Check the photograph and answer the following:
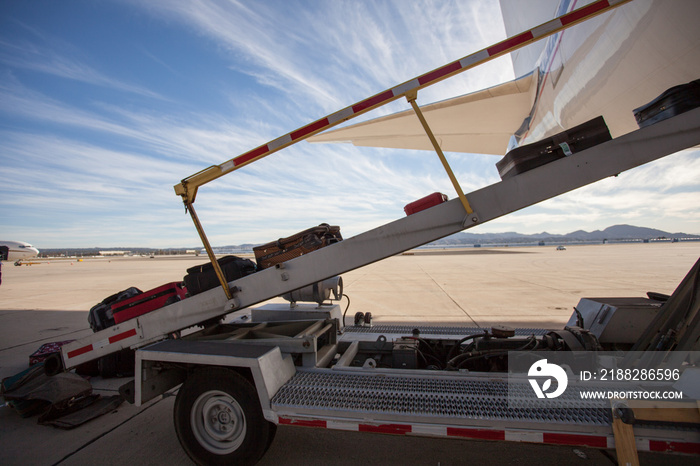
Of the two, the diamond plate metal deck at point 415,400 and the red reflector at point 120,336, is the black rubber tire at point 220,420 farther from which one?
the red reflector at point 120,336

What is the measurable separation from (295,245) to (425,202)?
113 centimetres

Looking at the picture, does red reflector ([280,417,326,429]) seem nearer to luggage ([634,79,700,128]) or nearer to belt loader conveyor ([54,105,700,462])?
belt loader conveyor ([54,105,700,462])

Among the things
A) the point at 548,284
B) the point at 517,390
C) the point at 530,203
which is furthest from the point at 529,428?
the point at 548,284

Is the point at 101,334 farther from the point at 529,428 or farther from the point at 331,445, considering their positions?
the point at 529,428

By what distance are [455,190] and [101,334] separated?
10.8 ft

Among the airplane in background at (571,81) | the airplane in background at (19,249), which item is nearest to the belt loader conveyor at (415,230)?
the airplane in background at (571,81)

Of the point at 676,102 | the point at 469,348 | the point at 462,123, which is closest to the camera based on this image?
the point at 676,102

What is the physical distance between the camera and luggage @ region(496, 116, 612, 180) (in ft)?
7.08

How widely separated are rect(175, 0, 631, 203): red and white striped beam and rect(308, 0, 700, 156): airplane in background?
2155 millimetres

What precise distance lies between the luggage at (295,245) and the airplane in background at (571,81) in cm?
410
